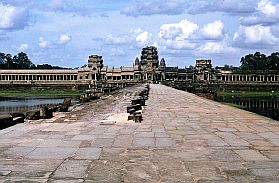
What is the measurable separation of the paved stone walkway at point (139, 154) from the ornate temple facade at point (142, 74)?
113385 millimetres

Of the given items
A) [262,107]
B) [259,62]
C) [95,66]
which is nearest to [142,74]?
[95,66]

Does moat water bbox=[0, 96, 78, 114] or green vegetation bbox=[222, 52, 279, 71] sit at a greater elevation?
green vegetation bbox=[222, 52, 279, 71]

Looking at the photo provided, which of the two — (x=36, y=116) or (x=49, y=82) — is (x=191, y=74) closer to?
(x=49, y=82)

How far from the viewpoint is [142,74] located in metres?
125

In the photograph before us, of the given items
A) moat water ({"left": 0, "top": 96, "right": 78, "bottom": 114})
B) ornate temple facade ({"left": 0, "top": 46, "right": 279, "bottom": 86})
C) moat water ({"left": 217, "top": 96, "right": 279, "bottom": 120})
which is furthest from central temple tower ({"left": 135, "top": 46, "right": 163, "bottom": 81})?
moat water ({"left": 217, "top": 96, "right": 279, "bottom": 120})

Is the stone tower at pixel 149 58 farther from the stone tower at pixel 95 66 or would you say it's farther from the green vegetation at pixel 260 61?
the green vegetation at pixel 260 61

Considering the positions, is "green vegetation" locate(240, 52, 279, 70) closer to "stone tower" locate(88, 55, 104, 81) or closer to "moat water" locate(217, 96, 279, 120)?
"stone tower" locate(88, 55, 104, 81)

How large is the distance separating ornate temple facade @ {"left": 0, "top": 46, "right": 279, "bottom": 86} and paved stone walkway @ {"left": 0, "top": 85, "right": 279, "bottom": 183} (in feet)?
372

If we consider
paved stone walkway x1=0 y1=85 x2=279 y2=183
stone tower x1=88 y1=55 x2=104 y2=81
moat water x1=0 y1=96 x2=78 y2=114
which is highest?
stone tower x1=88 y1=55 x2=104 y2=81

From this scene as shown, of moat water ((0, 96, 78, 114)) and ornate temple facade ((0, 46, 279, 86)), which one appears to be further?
ornate temple facade ((0, 46, 279, 86))

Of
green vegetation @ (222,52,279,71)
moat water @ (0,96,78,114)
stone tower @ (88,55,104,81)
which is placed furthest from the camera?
green vegetation @ (222,52,279,71)

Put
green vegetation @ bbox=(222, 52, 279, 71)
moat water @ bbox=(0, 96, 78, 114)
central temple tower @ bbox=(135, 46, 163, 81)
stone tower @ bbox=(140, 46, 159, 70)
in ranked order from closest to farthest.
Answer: moat water @ bbox=(0, 96, 78, 114) < central temple tower @ bbox=(135, 46, 163, 81) < stone tower @ bbox=(140, 46, 159, 70) < green vegetation @ bbox=(222, 52, 279, 71)

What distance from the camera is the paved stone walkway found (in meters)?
5.21

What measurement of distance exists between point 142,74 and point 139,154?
118989mm
